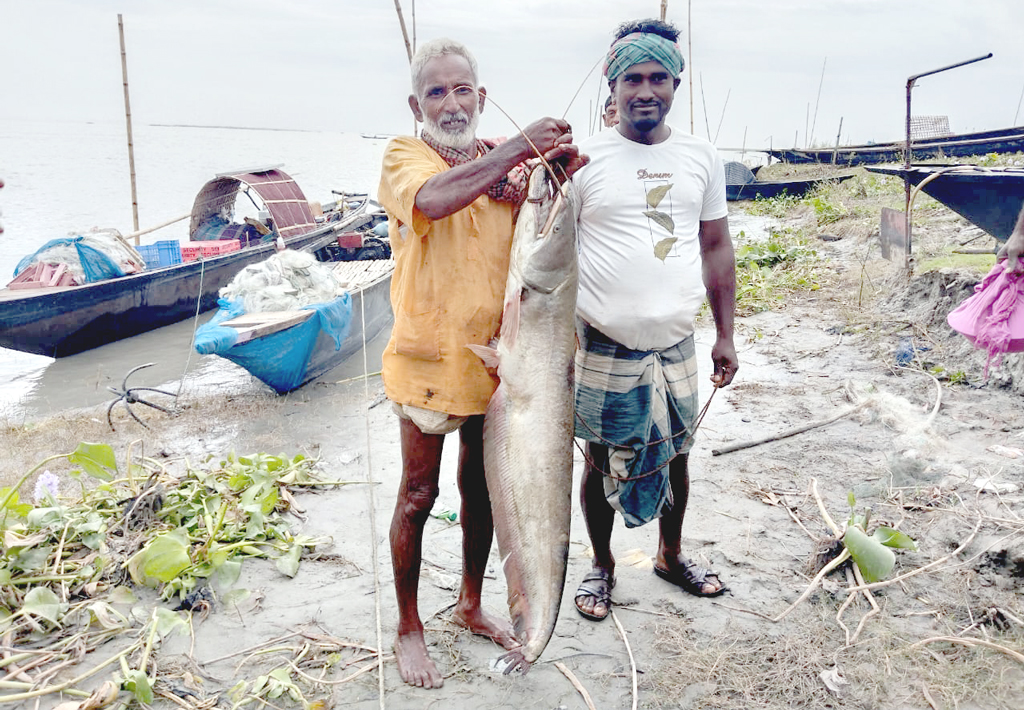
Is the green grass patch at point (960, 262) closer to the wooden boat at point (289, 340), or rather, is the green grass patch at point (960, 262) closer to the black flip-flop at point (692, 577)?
the black flip-flop at point (692, 577)

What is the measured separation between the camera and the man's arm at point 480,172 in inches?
83.7

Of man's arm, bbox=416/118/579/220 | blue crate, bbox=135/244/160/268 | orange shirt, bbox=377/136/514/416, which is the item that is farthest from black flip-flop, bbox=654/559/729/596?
blue crate, bbox=135/244/160/268

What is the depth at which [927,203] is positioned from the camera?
1140 centimetres

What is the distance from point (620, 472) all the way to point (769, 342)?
16.6ft

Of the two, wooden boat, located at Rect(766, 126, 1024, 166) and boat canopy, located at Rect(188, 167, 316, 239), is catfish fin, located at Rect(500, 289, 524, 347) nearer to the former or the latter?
boat canopy, located at Rect(188, 167, 316, 239)

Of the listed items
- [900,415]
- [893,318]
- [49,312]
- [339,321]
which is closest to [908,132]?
[893,318]

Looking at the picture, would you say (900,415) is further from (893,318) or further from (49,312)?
(49,312)

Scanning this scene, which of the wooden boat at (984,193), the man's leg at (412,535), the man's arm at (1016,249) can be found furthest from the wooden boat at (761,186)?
the man's leg at (412,535)

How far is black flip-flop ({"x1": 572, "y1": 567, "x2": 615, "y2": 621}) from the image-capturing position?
3.08m

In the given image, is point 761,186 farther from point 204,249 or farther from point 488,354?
point 488,354

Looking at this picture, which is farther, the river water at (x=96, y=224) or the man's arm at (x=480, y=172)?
the river water at (x=96, y=224)

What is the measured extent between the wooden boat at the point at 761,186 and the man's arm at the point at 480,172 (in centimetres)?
1516

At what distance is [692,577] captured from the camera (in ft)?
10.6

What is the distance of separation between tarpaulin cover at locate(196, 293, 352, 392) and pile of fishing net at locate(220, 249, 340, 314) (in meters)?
0.16
